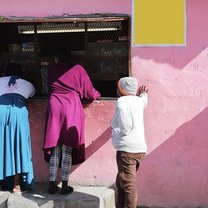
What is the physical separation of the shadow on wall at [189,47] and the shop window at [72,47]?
491 mm

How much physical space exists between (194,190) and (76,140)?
1570mm

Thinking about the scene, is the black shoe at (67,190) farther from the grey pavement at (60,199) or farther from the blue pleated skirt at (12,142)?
the blue pleated skirt at (12,142)

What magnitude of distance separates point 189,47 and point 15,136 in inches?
89.9

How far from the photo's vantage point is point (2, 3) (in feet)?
18.2

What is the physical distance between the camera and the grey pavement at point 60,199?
200 inches

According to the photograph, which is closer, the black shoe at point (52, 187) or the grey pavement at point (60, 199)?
the grey pavement at point (60, 199)

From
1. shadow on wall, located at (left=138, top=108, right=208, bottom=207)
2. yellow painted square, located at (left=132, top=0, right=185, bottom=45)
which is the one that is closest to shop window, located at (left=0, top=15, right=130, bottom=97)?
yellow painted square, located at (left=132, top=0, right=185, bottom=45)

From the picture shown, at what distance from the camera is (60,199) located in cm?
509

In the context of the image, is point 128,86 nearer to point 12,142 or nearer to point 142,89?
point 142,89

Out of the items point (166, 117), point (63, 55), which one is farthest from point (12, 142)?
point (166, 117)

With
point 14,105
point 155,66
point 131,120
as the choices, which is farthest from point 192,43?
point 14,105

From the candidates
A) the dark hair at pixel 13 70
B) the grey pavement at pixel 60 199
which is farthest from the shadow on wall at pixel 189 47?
the grey pavement at pixel 60 199

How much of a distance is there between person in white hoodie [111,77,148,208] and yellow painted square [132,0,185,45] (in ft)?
2.70

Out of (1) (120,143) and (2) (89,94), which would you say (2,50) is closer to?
(2) (89,94)
